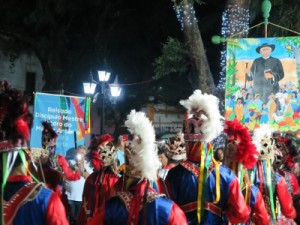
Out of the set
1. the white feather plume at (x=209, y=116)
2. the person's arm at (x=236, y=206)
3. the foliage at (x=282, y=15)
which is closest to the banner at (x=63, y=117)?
the foliage at (x=282, y=15)

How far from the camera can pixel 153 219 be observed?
3.94 m

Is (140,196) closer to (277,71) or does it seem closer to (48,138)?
(48,138)

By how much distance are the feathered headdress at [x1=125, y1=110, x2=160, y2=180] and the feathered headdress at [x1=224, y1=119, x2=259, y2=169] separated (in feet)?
6.52

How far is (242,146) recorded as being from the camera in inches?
234

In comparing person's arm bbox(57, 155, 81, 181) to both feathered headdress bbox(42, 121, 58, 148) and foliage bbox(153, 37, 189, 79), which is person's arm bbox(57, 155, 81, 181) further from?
foliage bbox(153, 37, 189, 79)

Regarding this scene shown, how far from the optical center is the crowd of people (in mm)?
3584

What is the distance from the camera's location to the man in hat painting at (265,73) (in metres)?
10.9

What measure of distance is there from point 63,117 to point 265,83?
3.86 m

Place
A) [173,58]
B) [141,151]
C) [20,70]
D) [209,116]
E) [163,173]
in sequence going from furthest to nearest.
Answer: [20,70] < [173,58] < [163,173] < [209,116] < [141,151]

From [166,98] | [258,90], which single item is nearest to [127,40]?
[166,98]

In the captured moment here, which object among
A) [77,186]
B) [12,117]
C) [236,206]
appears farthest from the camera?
[77,186]

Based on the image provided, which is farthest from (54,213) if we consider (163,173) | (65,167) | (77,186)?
(77,186)

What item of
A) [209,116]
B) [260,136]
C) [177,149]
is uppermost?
[209,116]

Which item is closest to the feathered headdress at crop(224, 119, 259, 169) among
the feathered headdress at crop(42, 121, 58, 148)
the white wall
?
the feathered headdress at crop(42, 121, 58, 148)
